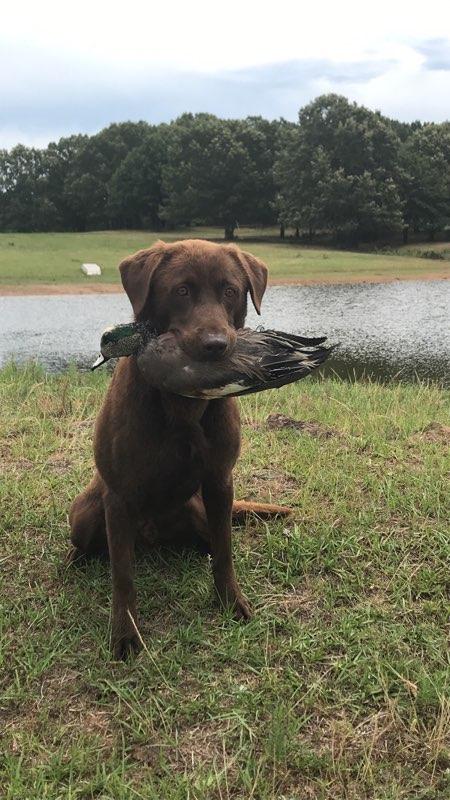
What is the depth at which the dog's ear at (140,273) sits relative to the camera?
2.61 m

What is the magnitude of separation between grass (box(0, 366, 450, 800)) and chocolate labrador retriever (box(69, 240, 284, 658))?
24 centimetres

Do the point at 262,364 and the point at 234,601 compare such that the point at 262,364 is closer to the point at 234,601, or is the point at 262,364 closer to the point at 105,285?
the point at 234,601

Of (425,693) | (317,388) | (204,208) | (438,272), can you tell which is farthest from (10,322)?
(204,208)

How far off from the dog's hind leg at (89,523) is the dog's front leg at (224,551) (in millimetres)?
540

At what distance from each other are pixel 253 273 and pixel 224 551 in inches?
46.8

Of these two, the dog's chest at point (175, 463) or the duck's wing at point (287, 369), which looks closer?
the duck's wing at point (287, 369)

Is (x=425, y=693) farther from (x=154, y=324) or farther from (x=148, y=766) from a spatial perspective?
(x=154, y=324)

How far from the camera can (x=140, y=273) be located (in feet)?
8.65

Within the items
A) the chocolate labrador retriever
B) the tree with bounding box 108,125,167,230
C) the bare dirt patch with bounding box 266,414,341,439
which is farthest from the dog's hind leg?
the tree with bounding box 108,125,167,230

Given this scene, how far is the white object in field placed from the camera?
22659mm

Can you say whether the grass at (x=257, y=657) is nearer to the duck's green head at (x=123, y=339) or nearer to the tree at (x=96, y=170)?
the duck's green head at (x=123, y=339)

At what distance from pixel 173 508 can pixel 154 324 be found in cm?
82

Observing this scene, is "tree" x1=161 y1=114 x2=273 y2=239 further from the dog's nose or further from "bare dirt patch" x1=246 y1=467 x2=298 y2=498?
the dog's nose

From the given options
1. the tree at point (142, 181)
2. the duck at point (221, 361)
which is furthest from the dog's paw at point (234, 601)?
the tree at point (142, 181)
